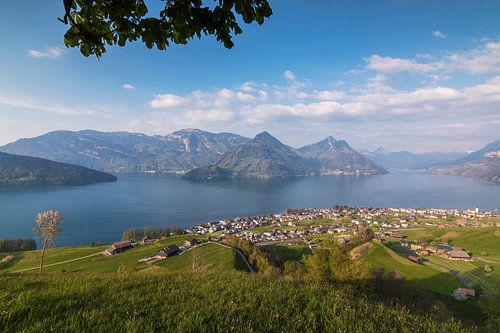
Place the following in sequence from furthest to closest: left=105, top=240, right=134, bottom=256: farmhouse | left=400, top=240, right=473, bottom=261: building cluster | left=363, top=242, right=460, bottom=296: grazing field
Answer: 1. left=105, top=240, right=134, bottom=256: farmhouse
2. left=400, top=240, right=473, bottom=261: building cluster
3. left=363, top=242, right=460, bottom=296: grazing field

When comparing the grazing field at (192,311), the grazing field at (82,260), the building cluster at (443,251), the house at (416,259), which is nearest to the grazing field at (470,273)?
the house at (416,259)

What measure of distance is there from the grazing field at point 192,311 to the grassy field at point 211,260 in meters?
39.9

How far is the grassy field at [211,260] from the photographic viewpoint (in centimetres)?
4569

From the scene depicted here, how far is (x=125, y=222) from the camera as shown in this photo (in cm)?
11994

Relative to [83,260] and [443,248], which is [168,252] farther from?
[443,248]

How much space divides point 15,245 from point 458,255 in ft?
426

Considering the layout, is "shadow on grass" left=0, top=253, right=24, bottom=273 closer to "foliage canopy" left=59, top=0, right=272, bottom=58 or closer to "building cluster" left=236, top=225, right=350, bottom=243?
"building cluster" left=236, top=225, right=350, bottom=243

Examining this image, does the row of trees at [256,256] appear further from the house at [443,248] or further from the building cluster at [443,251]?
the house at [443,248]

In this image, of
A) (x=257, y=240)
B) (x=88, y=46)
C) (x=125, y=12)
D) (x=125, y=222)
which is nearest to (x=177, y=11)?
(x=125, y=12)

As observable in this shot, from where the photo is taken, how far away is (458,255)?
66.4 m

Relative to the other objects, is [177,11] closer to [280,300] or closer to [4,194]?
[280,300]

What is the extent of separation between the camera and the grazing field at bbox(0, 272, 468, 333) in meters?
3.77

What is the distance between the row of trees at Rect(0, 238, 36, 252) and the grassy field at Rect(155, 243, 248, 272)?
2318 inches

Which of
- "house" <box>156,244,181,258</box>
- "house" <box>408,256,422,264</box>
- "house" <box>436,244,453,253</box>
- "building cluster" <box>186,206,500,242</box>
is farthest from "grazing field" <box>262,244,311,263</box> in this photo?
"house" <box>436,244,453,253</box>
